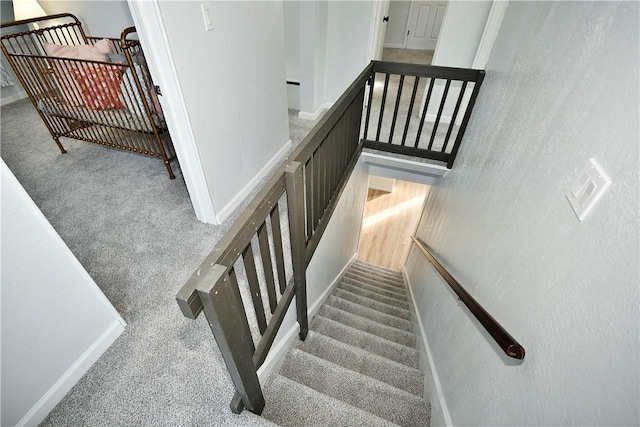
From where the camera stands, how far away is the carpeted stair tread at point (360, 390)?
1551 millimetres

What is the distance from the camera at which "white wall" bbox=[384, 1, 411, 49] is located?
675 centimetres

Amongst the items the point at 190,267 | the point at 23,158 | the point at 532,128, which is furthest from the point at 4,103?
the point at 532,128

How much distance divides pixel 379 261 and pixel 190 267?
392 centimetres

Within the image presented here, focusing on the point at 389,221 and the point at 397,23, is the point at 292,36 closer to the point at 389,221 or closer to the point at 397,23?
the point at 389,221

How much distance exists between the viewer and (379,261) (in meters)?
5.27

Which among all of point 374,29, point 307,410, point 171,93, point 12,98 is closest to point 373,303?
point 307,410

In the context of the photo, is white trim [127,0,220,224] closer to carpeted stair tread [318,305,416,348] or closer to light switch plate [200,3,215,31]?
light switch plate [200,3,215,31]

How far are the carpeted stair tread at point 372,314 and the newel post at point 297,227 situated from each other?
923mm

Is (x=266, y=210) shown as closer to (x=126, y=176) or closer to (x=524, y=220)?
(x=524, y=220)

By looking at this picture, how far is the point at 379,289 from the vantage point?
3516 millimetres

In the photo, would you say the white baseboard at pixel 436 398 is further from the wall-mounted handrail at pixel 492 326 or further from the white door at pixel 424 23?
the white door at pixel 424 23

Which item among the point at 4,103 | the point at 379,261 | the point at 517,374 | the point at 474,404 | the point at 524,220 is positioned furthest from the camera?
the point at 379,261

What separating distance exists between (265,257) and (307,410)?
0.82 metres

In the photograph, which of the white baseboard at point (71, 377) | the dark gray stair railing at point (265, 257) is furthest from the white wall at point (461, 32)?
the white baseboard at point (71, 377)
